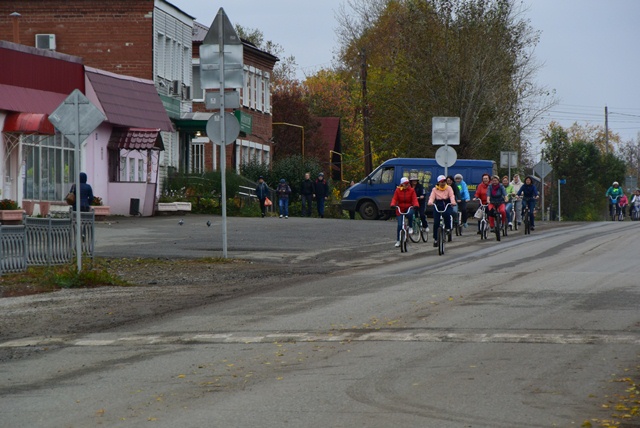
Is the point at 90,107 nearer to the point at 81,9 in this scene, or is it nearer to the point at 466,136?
the point at 81,9

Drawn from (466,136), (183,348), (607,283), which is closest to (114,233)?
(607,283)

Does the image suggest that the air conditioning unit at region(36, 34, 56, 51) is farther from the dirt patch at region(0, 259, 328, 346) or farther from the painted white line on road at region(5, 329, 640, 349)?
the painted white line on road at region(5, 329, 640, 349)

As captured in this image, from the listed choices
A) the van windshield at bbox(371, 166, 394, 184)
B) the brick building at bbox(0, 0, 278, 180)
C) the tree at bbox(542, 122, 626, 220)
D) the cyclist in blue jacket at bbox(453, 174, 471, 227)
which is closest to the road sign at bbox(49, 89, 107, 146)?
the cyclist in blue jacket at bbox(453, 174, 471, 227)

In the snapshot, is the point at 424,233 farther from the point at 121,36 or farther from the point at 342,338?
the point at 342,338

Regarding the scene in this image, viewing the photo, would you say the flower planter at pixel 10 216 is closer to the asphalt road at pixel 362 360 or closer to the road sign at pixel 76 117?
the road sign at pixel 76 117

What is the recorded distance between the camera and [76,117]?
19.5 m

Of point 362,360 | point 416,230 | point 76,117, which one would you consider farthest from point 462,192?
point 362,360

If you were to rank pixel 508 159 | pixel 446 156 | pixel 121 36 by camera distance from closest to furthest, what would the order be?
pixel 446 156 → pixel 121 36 → pixel 508 159

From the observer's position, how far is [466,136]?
61000 mm

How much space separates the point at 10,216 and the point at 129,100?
10071 mm

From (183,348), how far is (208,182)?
34999 mm

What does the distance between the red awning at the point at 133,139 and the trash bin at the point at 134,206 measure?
68.8 inches

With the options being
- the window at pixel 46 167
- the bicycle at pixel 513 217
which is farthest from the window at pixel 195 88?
the bicycle at pixel 513 217

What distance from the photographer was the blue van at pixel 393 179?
159 ft
